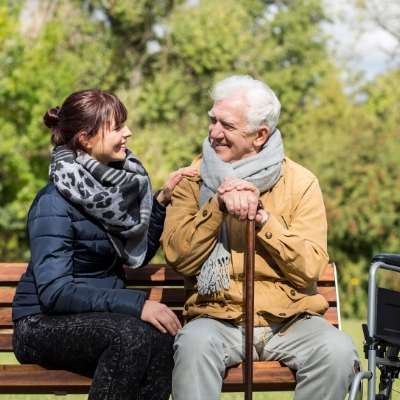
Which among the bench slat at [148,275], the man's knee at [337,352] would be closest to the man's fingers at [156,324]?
the man's knee at [337,352]

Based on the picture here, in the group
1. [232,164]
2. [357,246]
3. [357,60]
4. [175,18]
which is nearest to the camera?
[232,164]

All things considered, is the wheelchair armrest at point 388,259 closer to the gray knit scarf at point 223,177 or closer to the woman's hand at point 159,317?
the gray knit scarf at point 223,177

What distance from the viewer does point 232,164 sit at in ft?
13.8

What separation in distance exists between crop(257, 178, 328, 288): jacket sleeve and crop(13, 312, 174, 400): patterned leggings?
53 cm

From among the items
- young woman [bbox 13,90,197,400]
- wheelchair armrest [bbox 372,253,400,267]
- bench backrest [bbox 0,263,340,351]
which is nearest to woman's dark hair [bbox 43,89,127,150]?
young woman [bbox 13,90,197,400]

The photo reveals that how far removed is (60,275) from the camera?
13.0ft

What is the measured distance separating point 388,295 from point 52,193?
1.40 m

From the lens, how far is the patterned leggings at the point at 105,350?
384cm

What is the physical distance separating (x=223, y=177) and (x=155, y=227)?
52cm

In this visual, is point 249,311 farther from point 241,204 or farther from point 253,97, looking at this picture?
point 253,97

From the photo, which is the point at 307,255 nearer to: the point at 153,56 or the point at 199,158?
the point at 199,158

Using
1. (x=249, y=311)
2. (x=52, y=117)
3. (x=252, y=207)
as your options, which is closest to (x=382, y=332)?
(x=249, y=311)

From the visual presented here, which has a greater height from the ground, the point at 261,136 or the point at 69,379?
the point at 261,136

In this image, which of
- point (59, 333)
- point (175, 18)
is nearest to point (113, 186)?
point (59, 333)
